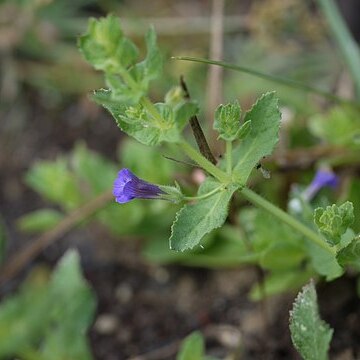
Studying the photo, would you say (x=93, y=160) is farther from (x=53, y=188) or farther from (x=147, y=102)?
(x=147, y=102)

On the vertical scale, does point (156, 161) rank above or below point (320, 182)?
below

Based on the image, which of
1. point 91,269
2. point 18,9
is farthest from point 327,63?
point 18,9

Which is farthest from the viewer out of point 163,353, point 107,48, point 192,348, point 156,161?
point 156,161

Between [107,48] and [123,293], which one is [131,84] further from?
[123,293]

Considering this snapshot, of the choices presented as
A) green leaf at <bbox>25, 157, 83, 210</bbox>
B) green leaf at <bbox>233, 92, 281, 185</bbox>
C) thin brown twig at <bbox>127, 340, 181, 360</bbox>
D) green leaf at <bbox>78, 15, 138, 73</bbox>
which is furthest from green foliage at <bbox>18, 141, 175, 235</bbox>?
green leaf at <bbox>78, 15, 138, 73</bbox>

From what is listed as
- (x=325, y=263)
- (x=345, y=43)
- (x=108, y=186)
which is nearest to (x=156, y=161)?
(x=108, y=186)

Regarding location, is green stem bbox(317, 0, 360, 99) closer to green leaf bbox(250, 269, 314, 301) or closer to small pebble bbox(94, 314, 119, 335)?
green leaf bbox(250, 269, 314, 301)
